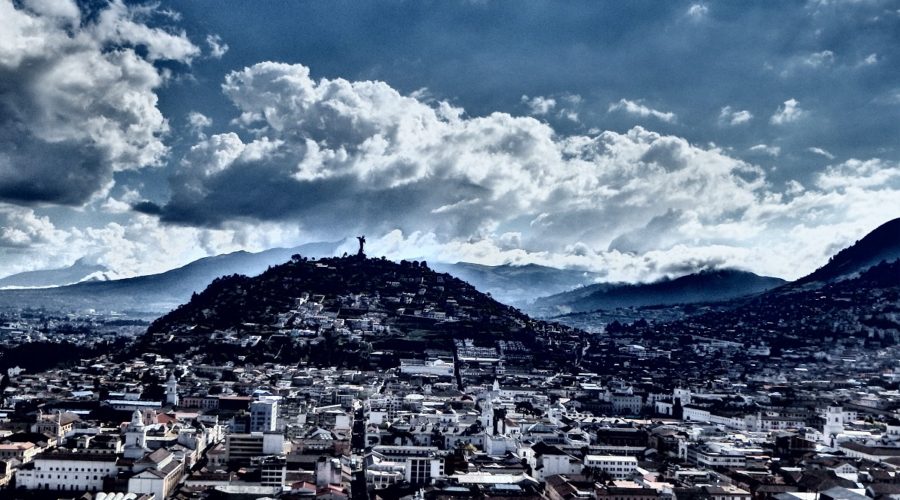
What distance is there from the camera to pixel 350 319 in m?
117

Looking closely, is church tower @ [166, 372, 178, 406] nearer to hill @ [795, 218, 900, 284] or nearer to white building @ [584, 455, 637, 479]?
white building @ [584, 455, 637, 479]

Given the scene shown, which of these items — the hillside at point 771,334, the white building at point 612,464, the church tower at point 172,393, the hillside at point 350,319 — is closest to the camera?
the white building at point 612,464

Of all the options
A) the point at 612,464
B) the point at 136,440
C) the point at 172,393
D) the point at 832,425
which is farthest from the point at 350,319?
the point at 612,464

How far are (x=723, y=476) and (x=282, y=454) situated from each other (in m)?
25.1

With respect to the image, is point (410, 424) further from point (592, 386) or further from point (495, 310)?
point (495, 310)

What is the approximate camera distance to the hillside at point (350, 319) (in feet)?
342

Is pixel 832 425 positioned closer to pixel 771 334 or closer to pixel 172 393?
pixel 172 393

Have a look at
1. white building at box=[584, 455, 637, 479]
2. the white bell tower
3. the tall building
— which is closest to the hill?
the white bell tower

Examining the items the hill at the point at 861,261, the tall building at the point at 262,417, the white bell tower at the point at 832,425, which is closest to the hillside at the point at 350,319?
the tall building at the point at 262,417

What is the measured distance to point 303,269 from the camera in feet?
469

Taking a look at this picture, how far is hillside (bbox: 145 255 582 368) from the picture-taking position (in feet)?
342

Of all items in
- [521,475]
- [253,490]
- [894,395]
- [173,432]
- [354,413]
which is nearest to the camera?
[253,490]

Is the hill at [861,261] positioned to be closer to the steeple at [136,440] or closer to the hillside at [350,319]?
the hillside at [350,319]

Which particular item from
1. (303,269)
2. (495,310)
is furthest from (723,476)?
(303,269)
